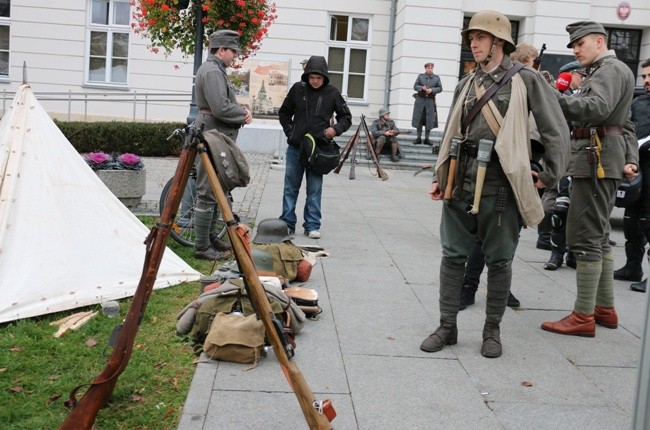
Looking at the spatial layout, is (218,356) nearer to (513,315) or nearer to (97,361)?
(97,361)

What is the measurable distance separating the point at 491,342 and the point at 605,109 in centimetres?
170

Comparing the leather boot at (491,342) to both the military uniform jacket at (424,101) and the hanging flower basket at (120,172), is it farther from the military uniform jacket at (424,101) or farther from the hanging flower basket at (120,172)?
the military uniform jacket at (424,101)

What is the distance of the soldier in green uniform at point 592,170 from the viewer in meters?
5.31

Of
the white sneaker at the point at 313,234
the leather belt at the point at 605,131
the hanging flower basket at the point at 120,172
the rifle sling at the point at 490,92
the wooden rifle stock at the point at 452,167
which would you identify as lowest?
the white sneaker at the point at 313,234

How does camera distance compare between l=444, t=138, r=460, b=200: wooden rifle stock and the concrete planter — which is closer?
l=444, t=138, r=460, b=200: wooden rifle stock

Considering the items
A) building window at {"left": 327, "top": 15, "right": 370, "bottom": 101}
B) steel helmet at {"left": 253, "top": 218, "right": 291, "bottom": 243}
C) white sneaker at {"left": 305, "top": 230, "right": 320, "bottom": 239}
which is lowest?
white sneaker at {"left": 305, "top": 230, "right": 320, "bottom": 239}

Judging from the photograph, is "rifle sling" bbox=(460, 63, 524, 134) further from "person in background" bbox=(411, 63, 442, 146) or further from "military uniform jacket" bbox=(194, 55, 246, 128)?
"person in background" bbox=(411, 63, 442, 146)

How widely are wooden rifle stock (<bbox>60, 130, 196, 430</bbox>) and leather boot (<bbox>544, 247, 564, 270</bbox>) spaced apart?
5021 millimetres

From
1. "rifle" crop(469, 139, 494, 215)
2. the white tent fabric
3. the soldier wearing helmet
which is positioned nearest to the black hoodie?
the white tent fabric

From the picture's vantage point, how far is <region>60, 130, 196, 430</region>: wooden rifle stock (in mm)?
3410

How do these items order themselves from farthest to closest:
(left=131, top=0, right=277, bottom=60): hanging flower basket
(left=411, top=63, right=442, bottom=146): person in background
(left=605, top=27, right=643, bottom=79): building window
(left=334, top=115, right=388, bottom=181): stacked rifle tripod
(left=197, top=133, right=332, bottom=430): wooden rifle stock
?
(left=605, top=27, right=643, bottom=79): building window, (left=411, top=63, right=442, bottom=146): person in background, (left=334, top=115, right=388, bottom=181): stacked rifle tripod, (left=131, top=0, right=277, bottom=60): hanging flower basket, (left=197, top=133, right=332, bottom=430): wooden rifle stock

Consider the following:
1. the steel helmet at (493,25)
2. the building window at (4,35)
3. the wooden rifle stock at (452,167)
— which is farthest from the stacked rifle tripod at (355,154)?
the building window at (4,35)

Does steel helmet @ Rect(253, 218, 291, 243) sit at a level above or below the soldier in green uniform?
below

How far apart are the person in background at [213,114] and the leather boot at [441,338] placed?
9.25ft
